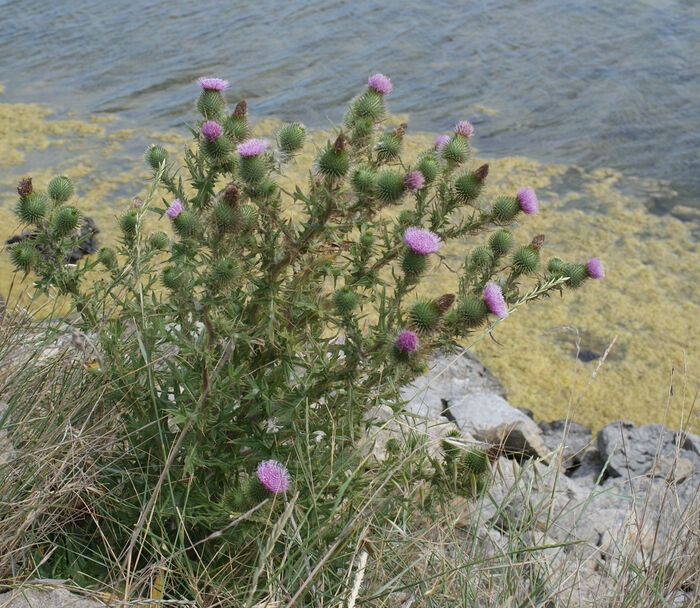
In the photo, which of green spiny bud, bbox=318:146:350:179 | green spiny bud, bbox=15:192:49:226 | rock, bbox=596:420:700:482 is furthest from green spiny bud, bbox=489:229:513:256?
rock, bbox=596:420:700:482

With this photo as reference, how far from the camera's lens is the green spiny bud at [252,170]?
2.12 metres

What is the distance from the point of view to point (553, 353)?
4688mm

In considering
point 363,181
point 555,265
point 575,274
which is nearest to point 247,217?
point 363,181

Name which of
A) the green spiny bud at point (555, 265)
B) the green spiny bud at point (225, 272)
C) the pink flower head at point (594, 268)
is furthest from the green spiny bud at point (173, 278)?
the pink flower head at point (594, 268)

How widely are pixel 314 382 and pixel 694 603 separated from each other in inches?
43.3

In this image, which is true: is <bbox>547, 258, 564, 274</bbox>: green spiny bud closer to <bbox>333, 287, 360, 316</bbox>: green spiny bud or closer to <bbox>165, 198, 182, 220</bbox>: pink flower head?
<bbox>333, 287, 360, 316</bbox>: green spiny bud

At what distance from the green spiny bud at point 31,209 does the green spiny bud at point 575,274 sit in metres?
1.72

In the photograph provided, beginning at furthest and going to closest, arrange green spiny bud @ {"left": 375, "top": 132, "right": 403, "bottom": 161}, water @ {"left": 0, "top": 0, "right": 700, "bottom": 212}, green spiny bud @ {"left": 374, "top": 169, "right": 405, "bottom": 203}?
1. water @ {"left": 0, "top": 0, "right": 700, "bottom": 212}
2. green spiny bud @ {"left": 375, "top": 132, "right": 403, "bottom": 161}
3. green spiny bud @ {"left": 374, "top": 169, "right": 405, "bottom": 203}

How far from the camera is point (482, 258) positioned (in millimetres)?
2340

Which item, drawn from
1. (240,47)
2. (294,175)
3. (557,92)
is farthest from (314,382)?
(240,47)

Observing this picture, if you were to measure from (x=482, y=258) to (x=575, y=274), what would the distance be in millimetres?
416

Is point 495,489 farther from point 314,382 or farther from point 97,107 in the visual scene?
point 97,107

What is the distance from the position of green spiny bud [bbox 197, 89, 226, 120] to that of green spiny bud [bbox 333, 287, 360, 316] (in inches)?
33.7

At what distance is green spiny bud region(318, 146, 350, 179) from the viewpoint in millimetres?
2096
